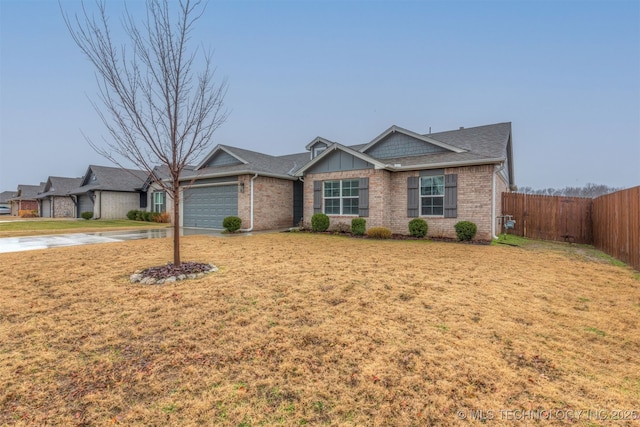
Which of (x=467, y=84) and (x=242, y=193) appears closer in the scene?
(x=242, y=193)

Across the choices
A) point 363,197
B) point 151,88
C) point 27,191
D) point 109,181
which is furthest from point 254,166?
point 27,191

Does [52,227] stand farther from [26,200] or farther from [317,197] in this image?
[26,200]

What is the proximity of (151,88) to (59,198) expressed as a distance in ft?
111

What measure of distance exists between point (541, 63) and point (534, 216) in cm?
917

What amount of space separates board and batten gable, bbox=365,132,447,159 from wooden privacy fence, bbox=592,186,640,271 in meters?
6.05

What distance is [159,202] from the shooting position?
2198cm

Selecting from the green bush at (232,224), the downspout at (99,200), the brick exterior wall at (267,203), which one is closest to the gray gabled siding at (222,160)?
the brick exterior wall at (267,203)

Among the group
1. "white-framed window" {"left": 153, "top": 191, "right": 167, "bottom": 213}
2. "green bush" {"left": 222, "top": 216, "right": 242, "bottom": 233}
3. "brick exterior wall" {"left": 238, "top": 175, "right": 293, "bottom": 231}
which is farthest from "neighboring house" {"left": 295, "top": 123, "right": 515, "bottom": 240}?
"white-framed window" {"left": 153, "top": 191, "right": 167, "bottom": 213}

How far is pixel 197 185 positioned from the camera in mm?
16922

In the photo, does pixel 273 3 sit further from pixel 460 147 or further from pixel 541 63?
pixel 541 63

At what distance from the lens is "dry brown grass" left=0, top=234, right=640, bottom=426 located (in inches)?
89.4

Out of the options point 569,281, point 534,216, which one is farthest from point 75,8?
point 534,216

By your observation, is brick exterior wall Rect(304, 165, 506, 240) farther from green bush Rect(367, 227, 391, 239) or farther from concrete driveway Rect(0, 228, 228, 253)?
concrete driveway Rect(0, 228, 228, 253)

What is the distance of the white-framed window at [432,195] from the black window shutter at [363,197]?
7.85 ft
